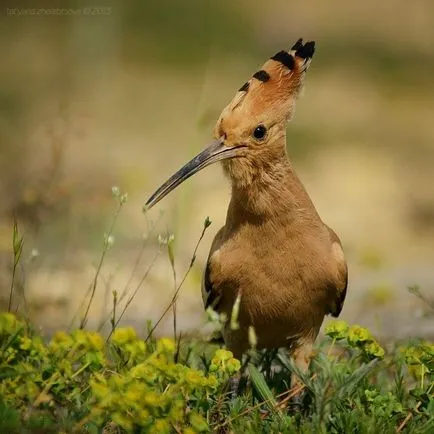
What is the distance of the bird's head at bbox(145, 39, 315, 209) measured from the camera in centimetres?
340

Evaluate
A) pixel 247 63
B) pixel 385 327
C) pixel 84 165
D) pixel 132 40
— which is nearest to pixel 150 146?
pixel 84 165

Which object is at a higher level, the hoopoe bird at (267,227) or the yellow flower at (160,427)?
the hoopoe bird at (267,227)

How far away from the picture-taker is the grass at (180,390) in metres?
2.61

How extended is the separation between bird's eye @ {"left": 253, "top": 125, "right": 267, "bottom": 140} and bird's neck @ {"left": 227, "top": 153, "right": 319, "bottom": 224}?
0.10 m

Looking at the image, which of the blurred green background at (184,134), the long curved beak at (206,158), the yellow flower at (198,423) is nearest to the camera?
the yellow flower at (198,423)

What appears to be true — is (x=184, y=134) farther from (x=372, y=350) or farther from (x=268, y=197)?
(x=372, y=350)

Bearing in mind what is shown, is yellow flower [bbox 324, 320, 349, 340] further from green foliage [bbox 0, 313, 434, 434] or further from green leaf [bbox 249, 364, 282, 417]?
green leaf [bbox 249, 364, 282, 417]

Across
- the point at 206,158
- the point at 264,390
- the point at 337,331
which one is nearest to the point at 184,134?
the point at 206,158

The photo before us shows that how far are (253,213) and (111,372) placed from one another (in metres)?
0.69

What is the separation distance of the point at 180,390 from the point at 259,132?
905mm

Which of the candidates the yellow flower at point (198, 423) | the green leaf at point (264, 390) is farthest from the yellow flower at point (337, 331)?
the yellow flower at point (198, 423)

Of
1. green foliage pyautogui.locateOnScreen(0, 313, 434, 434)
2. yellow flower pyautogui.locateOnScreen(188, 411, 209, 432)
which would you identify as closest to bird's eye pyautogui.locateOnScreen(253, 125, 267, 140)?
green foliage pyautogui.locateOnScreen(0, 313, 434, 434)

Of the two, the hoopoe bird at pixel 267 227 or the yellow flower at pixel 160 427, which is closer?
the yellow flower at pixel 160 427

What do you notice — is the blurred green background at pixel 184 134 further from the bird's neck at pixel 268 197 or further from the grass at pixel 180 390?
the grass at pixel 180 390
